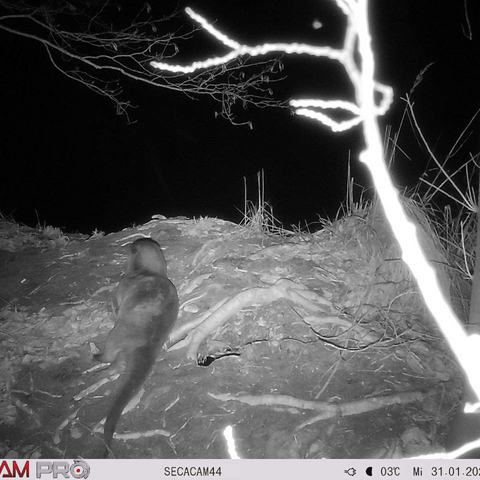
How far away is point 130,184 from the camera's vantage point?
2164cm

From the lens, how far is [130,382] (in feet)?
10.5

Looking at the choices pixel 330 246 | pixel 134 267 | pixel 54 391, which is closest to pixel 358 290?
pixel 330 246

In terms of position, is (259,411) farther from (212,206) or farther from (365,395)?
(212,206)

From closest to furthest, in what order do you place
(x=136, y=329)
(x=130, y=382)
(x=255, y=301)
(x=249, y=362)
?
(x=130, y=382) < (x=249, y=362) < (x=136, y=329) < (x=255, y=301)

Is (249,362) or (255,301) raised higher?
(255,301)

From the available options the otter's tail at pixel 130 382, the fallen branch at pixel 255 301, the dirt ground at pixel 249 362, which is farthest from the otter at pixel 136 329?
the fallen branch at pixel 255 301

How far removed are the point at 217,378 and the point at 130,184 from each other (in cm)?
1974

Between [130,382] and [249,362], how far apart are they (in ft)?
3.37

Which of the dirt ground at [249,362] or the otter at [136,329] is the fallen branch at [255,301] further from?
the otter at [136,329]

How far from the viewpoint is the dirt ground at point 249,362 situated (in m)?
2.83

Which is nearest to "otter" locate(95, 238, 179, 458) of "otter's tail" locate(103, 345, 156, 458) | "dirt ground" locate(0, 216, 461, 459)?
"otter's tail" locate(103, 345, 156, 458)

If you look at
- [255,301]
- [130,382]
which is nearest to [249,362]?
[255,301]

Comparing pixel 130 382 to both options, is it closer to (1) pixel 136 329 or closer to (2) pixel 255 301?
(1) pixel 136 329

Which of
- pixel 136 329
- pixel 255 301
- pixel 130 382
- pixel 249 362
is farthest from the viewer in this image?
A: pixel 255 301
